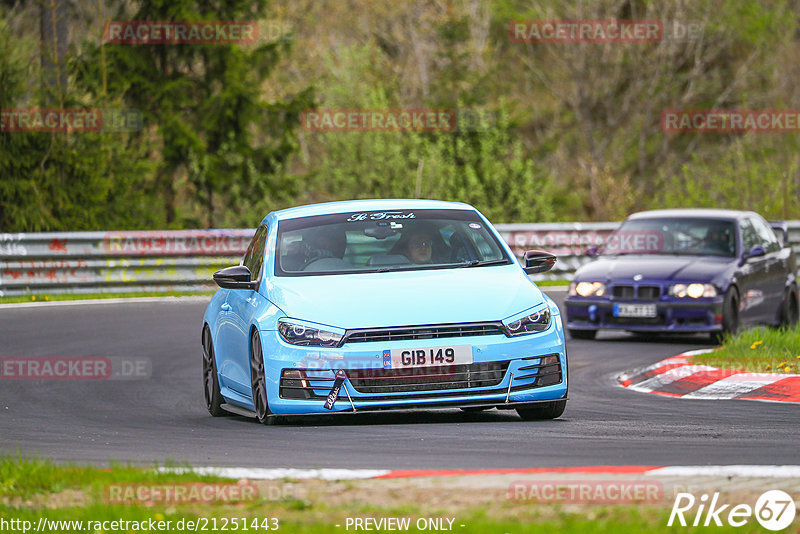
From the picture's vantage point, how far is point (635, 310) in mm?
17234

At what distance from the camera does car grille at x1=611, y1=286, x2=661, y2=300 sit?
56.4 feet

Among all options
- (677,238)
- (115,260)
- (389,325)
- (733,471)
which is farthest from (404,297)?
(115,260)

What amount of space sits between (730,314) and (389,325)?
27.3 ft

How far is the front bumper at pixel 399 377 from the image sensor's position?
963cm

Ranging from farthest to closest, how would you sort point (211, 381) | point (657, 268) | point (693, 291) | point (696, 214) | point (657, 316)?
point (696, 214)
point (657, 268)
point (657, 316)
point (693, 291)
point (211, 381)

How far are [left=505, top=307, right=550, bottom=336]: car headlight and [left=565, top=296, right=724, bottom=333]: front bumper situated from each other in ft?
23.5

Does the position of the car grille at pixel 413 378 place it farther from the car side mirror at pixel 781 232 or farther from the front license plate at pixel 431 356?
the car side mirror at pixel 781 232

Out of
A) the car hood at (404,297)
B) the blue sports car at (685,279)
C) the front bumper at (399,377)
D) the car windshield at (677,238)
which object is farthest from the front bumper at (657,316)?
the front bumper at (399,377)

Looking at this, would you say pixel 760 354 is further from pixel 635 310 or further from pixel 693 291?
pixel 635 310

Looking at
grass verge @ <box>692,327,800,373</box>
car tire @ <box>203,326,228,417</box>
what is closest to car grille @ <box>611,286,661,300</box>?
grass verge @ <box>692,327,800,373</box>

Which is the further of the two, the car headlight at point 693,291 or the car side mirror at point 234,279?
the car headlight at point 693,291

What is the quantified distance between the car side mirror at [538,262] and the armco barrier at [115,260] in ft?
42.8

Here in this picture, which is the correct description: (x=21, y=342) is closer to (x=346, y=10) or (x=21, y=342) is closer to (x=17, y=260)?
(x=17, y=260)

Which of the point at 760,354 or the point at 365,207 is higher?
the point at 365,207
